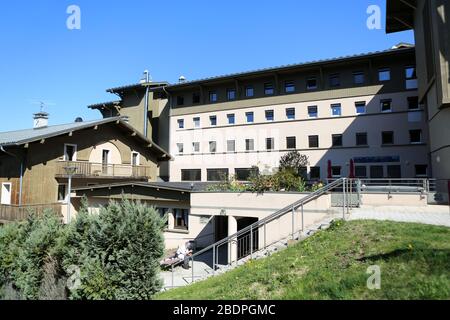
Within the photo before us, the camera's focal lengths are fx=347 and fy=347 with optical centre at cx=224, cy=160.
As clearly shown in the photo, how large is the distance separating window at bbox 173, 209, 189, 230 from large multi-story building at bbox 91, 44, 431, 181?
4455mm

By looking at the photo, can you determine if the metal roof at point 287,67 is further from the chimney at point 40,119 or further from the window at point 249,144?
the chimney at point 40,119

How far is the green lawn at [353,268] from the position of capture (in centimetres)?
525

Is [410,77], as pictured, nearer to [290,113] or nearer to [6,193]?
[290,113]

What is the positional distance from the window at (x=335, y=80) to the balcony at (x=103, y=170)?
59.8 ft

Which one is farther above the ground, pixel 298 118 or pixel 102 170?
pixel 298 118

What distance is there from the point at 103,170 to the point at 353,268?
77.3 ft

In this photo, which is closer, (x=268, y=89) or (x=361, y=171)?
(x=361, y=171)

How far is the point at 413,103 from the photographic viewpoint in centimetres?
2834

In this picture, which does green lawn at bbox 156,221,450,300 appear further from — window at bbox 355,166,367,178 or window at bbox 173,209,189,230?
window at bbox 355,166,367,178

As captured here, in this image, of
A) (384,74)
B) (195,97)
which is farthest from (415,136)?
(195,97)

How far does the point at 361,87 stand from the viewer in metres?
30.3

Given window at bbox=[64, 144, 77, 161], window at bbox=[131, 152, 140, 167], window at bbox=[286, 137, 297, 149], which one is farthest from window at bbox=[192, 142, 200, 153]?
window at bbox=[64, 144, 77, 161]

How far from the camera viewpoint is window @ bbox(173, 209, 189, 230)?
20.1 metres
